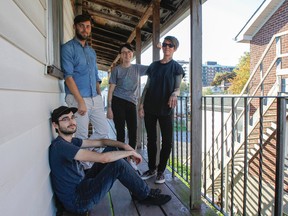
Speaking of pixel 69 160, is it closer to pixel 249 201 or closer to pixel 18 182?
pixel 18 182

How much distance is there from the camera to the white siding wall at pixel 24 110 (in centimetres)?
91

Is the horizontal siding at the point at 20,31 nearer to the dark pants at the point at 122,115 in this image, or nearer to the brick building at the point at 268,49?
the dark pants at the point at 122,115

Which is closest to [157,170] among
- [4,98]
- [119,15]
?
[4,98]

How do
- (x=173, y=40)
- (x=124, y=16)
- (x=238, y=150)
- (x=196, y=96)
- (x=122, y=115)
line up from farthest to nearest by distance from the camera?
1. (x=238, y=150)
2. (x=124, y=16)
3. (x=122, y=115)
4. (x=173, y=40)
5. (x=196, y=96)

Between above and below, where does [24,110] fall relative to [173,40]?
below

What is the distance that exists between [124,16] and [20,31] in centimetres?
366

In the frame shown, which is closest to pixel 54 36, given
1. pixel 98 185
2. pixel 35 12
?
pixel 35 12

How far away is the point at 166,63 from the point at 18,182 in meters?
1.80

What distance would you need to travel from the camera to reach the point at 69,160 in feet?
5.61

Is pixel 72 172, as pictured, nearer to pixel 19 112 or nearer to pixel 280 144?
pixel 19 112

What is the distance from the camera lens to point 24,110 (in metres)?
1.17

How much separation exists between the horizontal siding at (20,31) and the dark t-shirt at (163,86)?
117 cm

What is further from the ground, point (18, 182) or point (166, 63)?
point (166, 63)

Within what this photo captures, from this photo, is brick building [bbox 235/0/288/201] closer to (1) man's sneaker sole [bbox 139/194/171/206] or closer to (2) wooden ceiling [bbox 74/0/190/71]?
(2) wooden ceiling [bbox 74/0/190/71]
